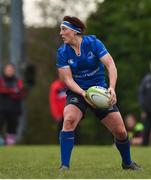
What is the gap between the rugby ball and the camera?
10.0m

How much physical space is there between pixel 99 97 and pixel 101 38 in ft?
115

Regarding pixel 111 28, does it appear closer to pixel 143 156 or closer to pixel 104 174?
pixel 143 156

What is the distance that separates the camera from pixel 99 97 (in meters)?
10.0

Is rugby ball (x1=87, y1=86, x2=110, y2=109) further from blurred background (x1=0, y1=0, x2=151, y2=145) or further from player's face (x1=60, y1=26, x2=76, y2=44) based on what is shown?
blurred background (x1=0, y1=0, x2=151, y2=145)

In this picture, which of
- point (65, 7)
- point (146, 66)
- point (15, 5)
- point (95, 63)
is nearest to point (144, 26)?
point (146, 66)

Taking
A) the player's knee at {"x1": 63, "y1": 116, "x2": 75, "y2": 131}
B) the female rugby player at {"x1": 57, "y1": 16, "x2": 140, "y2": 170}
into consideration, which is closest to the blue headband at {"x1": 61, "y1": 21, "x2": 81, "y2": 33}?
the female rugby player at {"x1": 57, "y1": 16, "x2": 140, "y2": 170}

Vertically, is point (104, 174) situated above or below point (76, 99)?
below

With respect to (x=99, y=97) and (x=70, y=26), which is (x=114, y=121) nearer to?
(x=99, y=97)

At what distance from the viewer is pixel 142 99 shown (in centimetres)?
2123

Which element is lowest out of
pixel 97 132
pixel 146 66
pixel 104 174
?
pixel 97 132

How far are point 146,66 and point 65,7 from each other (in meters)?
7.16

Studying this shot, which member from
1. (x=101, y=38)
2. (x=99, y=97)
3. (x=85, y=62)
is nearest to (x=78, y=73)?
(x=85, y=62)

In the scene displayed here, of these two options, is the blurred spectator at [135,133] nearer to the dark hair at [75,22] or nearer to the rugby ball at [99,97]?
the dark hair at [75,22]

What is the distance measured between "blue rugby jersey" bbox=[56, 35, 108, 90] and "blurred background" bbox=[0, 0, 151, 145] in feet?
70.4
